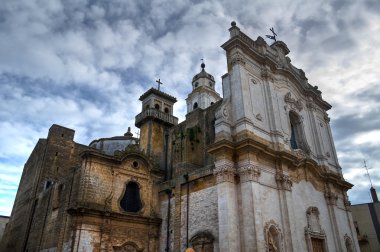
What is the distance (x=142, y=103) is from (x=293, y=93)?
12.0 metres

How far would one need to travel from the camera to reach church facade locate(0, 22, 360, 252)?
1434 centimetres

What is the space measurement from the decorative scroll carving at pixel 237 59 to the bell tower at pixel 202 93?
1765 cm

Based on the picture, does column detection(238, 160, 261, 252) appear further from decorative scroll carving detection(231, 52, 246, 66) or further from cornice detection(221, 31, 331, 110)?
cornice detection(221, 31, 331, 110)

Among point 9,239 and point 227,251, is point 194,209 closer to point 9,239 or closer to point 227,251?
point 227,251

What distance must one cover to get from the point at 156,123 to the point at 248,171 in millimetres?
10929

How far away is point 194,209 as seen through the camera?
16234 millimetres

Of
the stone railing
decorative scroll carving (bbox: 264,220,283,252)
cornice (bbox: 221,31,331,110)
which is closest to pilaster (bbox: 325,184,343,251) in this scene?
decorative scroll carving (bbox: 264,220,283,252)

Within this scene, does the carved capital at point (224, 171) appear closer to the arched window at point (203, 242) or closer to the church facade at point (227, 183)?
the church facade at point (227, 183)

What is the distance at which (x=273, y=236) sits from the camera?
1412 cm

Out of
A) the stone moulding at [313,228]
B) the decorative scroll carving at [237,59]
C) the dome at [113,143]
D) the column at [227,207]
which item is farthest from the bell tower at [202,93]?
the column at [227,207]

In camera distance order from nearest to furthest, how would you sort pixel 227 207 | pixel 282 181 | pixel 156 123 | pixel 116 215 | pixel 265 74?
pixel 227 207 < pixel 282 181 < pixel 116 215 < pixel 265 74 < pixel 156 123

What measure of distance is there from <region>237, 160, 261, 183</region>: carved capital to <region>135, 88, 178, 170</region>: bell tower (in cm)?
818

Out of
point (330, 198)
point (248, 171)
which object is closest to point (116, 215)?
point (248, 171)

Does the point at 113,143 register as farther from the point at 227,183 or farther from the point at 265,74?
the point at 227,183
